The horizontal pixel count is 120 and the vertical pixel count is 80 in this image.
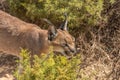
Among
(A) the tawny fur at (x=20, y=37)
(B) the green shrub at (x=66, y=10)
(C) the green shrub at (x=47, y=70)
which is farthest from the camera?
(B) the green shrub at (x=66, y=10)

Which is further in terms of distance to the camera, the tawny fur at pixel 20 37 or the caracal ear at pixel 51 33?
the tawny fur at pixel 20 37

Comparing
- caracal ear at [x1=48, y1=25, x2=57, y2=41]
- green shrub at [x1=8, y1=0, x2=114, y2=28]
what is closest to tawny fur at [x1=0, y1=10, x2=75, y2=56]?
caracal ear at [x1=48, y1=25, x2=57, y2=41]

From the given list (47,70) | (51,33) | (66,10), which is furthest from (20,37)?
(47,70)

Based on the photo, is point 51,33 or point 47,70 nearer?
point 47,70

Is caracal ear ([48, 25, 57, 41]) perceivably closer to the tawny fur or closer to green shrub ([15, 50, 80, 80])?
the tawny fur

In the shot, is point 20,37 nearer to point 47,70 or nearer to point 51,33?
point 51,33

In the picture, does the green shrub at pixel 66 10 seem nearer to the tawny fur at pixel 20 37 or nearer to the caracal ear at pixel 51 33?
the tawny fur at pixel 20 37

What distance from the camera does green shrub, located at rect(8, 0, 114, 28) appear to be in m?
6.03

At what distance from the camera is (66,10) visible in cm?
599

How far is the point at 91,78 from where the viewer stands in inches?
226

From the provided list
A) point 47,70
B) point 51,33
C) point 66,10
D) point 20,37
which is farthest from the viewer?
point 66,10

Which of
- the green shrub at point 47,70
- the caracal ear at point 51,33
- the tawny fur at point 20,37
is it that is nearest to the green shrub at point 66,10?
the tawny fur at point 20,37

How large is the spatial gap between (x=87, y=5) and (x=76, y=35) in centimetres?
82

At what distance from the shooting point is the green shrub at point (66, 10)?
6027mm
